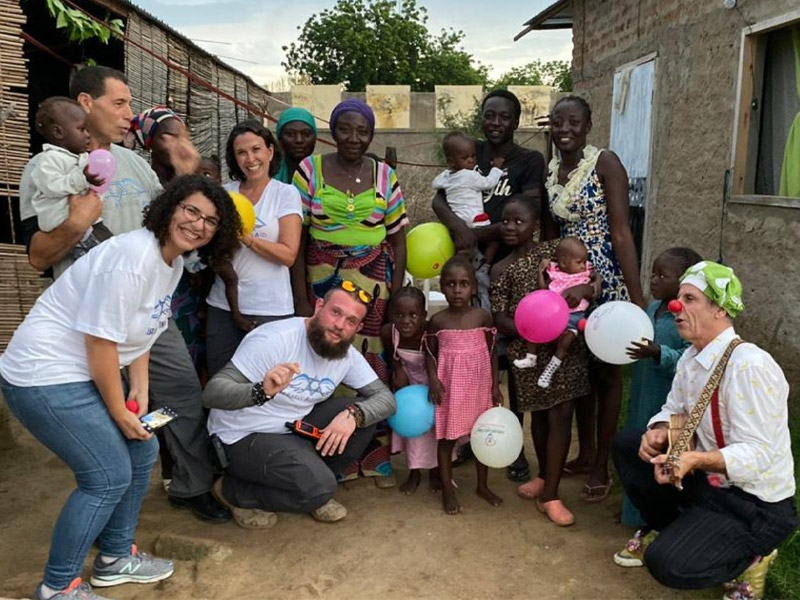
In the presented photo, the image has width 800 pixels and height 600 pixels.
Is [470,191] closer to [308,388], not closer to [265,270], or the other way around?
[265,270]

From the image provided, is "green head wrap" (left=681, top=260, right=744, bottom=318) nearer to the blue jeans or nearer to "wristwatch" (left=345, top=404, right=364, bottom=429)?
"wristwatch" (left=345, top=404, right=364, bottom=429)

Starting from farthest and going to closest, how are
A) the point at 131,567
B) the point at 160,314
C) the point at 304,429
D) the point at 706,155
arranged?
1. the point at 706,155
2. the point at 304,429
3. the point at 131,567
4. the point at 160,314

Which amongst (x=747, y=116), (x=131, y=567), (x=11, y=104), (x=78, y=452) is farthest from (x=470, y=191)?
(x=11, y=104)

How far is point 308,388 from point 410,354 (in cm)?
58

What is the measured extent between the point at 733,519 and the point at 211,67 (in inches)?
271

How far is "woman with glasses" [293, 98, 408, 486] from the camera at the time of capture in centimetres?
336

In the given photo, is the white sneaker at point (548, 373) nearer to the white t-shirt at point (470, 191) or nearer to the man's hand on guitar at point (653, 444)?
the man's hand on guitar at point (653, 444)

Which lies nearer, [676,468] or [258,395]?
[676,468]

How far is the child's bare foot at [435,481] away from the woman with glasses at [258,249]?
1.18m

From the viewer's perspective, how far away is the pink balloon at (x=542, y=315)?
9.90 feet

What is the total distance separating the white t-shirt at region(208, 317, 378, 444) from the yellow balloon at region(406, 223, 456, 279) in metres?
0.70

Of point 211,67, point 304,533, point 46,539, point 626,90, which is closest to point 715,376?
point 304,533

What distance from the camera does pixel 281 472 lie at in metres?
3.05

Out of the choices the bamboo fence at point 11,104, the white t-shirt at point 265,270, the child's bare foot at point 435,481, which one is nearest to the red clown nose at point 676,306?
the child's bare foot at point 435,481
